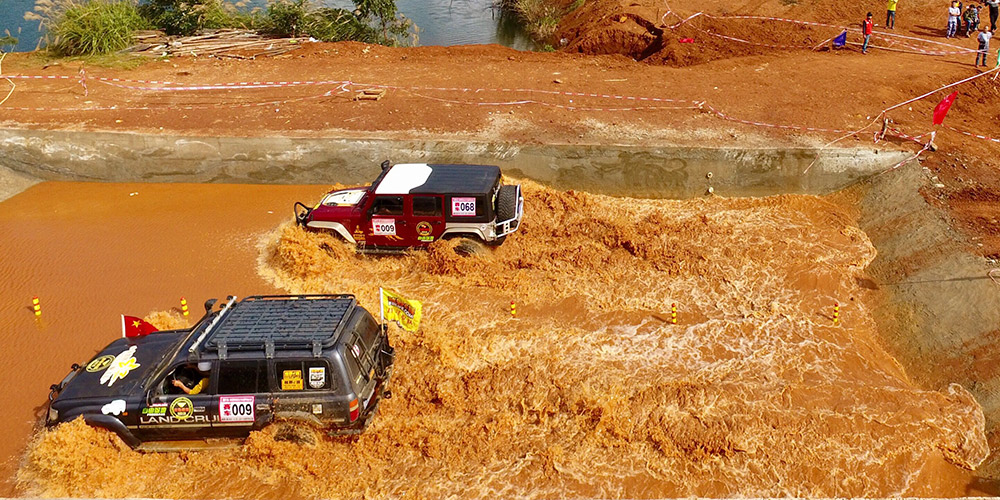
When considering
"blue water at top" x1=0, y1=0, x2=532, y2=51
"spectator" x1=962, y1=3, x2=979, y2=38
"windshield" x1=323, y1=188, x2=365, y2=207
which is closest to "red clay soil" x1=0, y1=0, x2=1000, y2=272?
"spectator" x1=962, y1=3, x2=979, y2=38

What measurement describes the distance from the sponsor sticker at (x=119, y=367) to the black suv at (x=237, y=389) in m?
0.03

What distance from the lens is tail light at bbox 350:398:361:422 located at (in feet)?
27.6

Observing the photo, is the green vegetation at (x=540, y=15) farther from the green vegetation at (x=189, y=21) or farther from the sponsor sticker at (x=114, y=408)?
the sponsor sticker at (x=114, y=408)

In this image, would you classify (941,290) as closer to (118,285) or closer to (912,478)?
(912,478)

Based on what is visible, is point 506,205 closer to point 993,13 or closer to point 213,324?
point 213,324

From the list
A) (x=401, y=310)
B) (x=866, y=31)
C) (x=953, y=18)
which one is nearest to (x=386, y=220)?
(x=401, y=310)

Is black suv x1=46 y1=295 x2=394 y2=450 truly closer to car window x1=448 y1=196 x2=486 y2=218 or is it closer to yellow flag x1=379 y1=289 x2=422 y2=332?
yellow flag x1=379 y1=289 x2=422 y2=332

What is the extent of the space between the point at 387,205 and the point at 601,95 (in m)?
8.92

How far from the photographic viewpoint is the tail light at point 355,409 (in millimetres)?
8398

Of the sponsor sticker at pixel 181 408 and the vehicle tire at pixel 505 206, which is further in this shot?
the vehicle tire at pixel 505 206

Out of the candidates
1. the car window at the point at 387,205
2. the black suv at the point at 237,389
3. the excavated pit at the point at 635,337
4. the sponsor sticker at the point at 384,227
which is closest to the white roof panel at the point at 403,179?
the car window at the point at 387,205

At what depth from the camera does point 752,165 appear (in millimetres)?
16359

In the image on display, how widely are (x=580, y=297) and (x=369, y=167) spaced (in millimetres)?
7159

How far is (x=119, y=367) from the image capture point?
29.3ft
